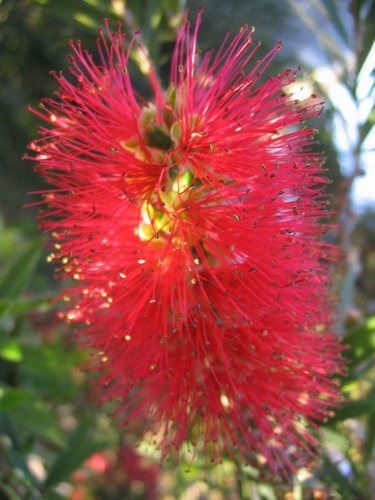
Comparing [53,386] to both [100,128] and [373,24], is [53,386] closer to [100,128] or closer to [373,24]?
[100,128]

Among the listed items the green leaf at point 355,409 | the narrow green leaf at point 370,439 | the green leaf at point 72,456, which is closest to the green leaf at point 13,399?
the green leaf at point 72,456

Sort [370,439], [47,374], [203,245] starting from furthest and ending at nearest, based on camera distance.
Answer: [47,374] → [370,439] → [203,245]

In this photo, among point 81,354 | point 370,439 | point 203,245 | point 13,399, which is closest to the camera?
point 203,245

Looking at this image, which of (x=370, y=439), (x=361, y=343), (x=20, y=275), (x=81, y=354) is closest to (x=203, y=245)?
(x=361, y=343)

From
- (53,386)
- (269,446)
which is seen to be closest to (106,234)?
(269,446)

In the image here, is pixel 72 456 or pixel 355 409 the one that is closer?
pixel 355 409

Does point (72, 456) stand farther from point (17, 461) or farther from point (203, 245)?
point (203, 245)

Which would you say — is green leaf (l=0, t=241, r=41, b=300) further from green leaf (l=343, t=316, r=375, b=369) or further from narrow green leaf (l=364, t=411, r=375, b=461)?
narrow green leaf (l=364, t=411, r=375, b=461)
